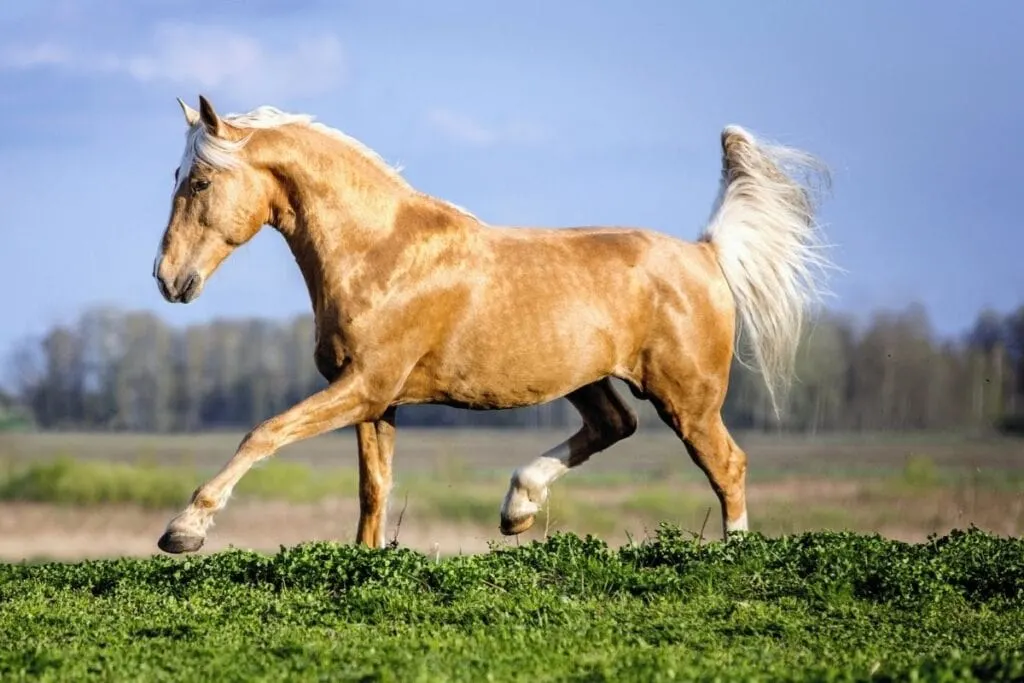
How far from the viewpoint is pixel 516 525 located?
9.41 meters

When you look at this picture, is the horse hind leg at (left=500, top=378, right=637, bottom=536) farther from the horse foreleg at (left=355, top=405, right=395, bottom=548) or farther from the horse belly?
the horse foreleg at (left=355, top=405, right=395, bottom=548)

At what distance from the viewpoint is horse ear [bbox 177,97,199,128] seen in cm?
825

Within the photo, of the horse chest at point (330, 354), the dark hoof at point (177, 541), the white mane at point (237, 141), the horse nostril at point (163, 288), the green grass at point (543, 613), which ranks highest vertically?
the white mane at point (237, 141)

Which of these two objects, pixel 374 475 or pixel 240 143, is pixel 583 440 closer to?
pixel 374 475

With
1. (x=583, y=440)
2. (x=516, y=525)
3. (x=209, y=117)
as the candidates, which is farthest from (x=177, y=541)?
(x=583, y=440)

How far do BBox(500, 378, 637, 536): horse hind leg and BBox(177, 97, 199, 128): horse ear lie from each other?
10.2ft

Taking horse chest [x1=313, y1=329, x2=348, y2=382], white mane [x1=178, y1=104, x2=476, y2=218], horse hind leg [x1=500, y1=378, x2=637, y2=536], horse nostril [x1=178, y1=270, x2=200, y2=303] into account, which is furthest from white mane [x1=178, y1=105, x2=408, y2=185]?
horse hind leg [x1=500, y1=378, x2=637, y2=536]

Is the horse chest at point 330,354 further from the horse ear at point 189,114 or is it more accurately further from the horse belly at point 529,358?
the horse ear at point 189,114

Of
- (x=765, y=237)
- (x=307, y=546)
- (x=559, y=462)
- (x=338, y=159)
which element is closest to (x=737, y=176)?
(x=765, y=237)

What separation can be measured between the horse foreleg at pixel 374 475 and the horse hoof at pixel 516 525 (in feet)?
2.89

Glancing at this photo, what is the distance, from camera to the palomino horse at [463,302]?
814 centimetres

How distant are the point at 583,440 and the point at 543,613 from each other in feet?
7.81

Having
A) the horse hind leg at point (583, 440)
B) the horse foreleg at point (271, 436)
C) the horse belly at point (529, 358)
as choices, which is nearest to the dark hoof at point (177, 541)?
the horse foreleg at point (271, 436)

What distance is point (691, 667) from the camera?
19.3ft
